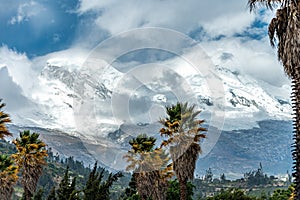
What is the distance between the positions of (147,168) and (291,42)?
1204 inches

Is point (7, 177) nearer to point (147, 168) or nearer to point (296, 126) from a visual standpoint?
point (147, 168)

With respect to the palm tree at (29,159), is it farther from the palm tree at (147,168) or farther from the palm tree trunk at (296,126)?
the palm tree trunk at (296,126)

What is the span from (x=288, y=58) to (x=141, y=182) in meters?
31.2

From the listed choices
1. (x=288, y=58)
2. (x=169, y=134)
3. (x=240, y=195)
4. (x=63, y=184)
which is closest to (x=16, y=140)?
(x=63, y=184)

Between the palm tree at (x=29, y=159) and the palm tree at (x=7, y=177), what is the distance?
43.5 inches

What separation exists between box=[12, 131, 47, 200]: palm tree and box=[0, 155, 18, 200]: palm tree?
3.63 ft

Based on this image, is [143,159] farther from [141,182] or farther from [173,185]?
[173,185]

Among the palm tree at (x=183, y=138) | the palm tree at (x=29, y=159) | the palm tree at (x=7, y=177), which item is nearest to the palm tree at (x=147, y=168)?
the palm tree at (x=183, y=138)

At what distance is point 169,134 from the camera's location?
38.1 meters

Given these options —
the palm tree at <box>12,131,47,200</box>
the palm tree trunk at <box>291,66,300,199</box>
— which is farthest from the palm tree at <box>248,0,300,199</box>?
the palm tree at <box>12,131,47,200</box>

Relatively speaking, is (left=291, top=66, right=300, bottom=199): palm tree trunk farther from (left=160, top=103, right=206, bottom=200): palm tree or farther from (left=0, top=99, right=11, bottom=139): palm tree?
(left=160, top=103, right=206, bottom=200): palm tree

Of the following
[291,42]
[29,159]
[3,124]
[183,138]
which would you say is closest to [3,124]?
[3,124]

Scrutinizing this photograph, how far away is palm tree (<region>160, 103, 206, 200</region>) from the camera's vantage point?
1427 inches

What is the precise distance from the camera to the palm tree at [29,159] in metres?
38.0
